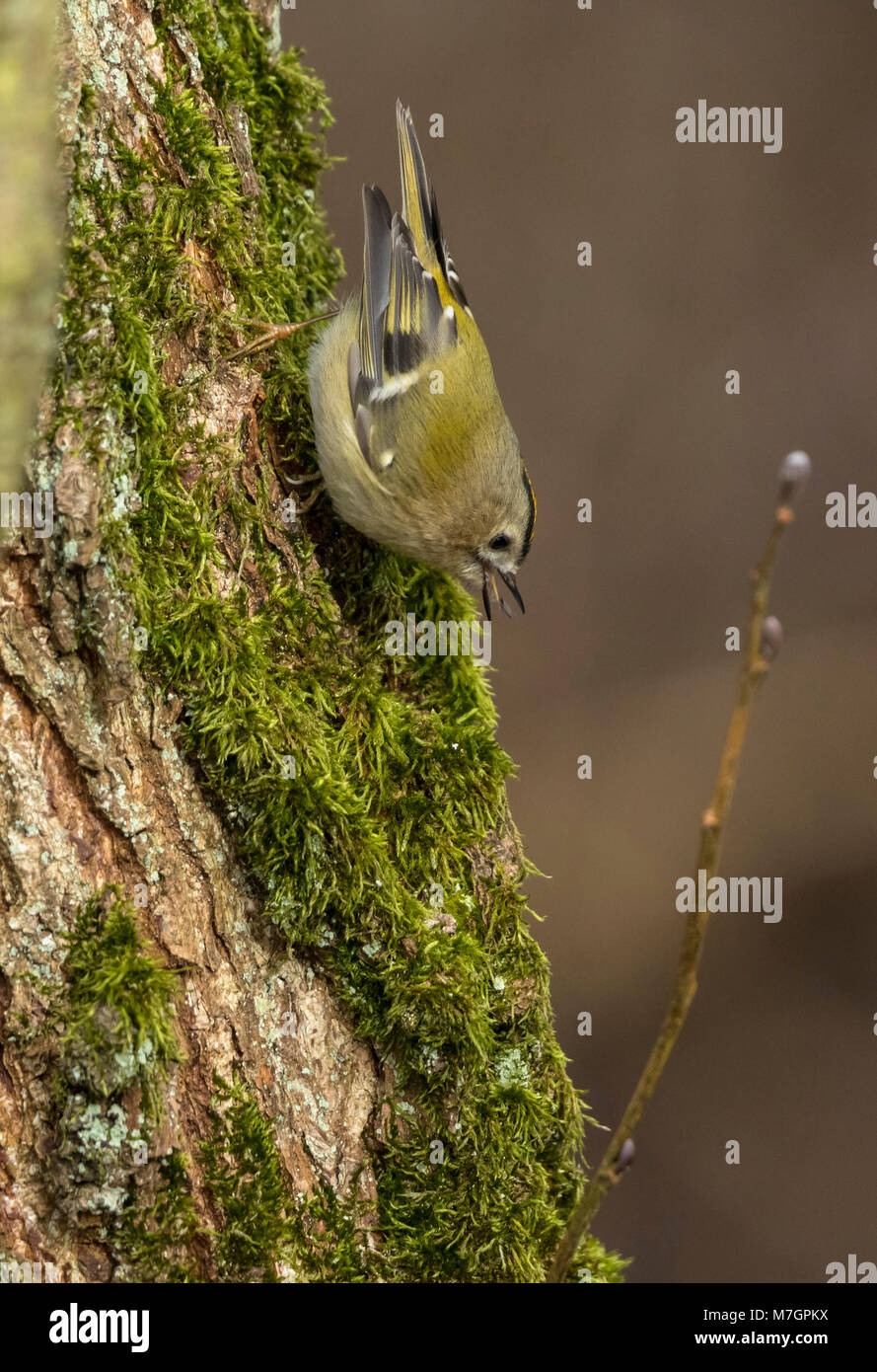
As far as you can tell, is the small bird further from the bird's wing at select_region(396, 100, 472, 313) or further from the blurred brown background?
the blurred brown background

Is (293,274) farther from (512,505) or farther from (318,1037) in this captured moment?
(318,1037)

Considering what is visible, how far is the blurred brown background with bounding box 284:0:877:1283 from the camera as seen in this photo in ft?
16.3

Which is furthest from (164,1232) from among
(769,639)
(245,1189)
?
(769,639)

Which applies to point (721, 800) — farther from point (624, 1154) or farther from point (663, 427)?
A: point (663, 427)

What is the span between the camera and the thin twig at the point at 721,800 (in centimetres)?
103

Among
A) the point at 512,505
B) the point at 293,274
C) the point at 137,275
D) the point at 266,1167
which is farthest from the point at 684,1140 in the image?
the point at 137,275

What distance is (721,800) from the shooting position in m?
1.18

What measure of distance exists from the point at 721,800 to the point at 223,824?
0.91 m

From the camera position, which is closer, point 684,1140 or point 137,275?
point 137,275

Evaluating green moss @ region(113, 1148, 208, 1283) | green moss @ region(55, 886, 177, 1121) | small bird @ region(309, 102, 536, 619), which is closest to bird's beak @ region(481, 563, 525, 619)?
small bird @ region(309, 102, 536, 619)

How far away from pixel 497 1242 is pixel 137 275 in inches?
66.4

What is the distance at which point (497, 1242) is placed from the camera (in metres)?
1.92

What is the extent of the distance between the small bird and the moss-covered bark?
312 mm

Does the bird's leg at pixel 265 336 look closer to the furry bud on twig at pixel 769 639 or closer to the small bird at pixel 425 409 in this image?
the small bird at pixel 425 409
